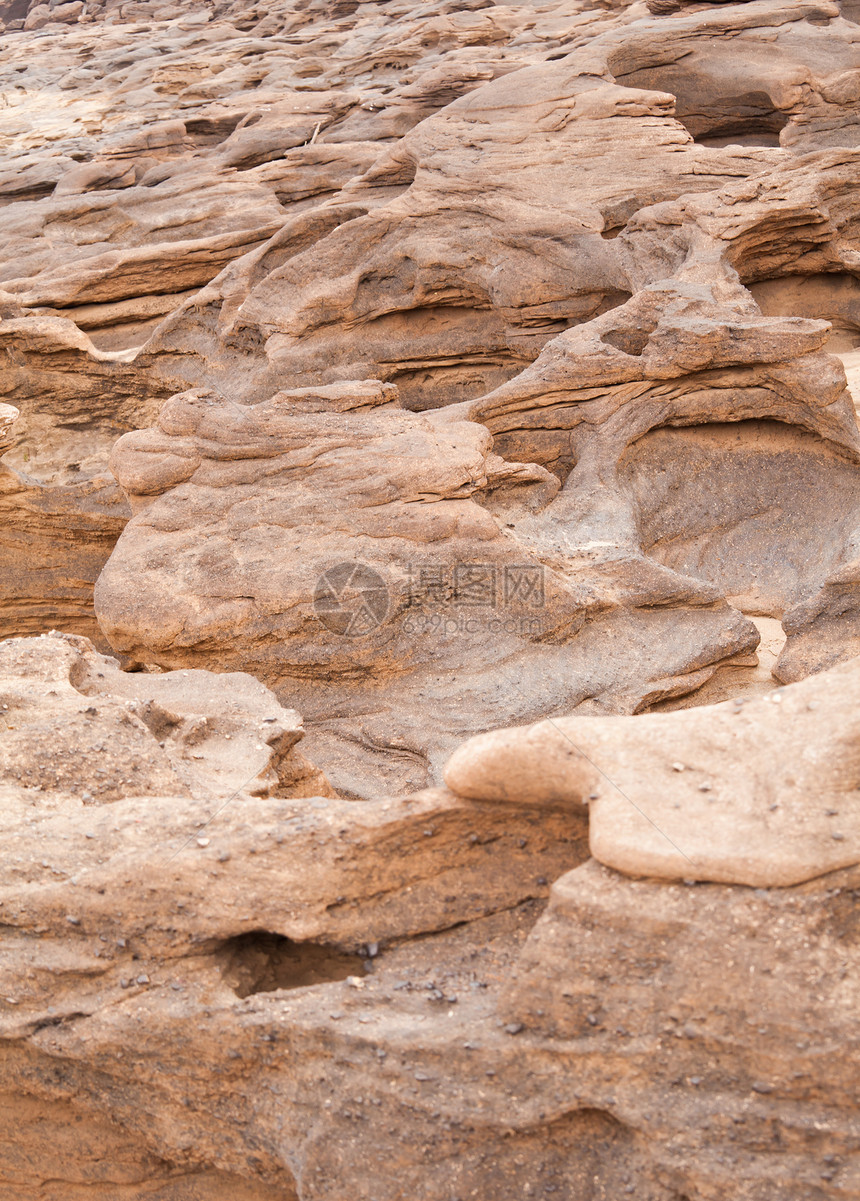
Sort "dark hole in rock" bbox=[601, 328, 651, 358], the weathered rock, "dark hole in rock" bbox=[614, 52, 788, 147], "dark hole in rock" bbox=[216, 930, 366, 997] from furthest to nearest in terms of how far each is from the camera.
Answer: "dark hole in rock" bbox=[614, 52, 788, 147] < "dark hole in rock" bbox=[601, 328, 651, 358] < the weathered rock < "dark hole in rock" bbox=[216, 930, 366, 997]

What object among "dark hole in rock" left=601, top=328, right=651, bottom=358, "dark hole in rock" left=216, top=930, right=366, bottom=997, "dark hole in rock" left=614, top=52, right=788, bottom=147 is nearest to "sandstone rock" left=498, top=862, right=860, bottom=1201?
"dark hole in rock" left=216, top=930, right=366, bottom=997

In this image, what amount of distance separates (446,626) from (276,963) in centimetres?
323

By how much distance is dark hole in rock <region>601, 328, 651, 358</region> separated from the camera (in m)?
7.32

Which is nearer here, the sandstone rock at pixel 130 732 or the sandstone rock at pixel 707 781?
the sandstone rock at pixel 707 781

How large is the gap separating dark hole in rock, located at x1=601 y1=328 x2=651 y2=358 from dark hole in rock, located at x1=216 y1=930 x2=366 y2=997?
5532 mm

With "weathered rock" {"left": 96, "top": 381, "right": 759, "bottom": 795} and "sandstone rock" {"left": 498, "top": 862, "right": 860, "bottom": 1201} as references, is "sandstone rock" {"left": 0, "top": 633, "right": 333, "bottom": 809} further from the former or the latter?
"sandstone rock" {"left": 498, "top": 862, "right": 860, "bottom": 1201}

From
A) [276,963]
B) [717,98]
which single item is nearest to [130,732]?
[276,963]

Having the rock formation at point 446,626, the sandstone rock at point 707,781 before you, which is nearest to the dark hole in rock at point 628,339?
the rock formation at point 446,626

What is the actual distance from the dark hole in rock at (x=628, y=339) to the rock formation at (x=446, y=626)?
37 millimetres

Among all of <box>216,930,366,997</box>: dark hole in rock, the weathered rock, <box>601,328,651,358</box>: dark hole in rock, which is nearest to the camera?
<box>216,930,366,997</box>: dark hole in rock

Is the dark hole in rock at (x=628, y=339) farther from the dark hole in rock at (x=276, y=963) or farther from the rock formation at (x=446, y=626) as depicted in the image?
the dark hole in rock at (x=276, y=963)

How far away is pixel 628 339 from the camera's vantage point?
7359 mm

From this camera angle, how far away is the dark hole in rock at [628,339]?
732 centimetres

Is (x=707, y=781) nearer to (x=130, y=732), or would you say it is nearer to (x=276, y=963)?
(x=276, y=963)
